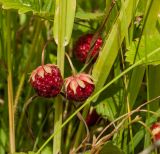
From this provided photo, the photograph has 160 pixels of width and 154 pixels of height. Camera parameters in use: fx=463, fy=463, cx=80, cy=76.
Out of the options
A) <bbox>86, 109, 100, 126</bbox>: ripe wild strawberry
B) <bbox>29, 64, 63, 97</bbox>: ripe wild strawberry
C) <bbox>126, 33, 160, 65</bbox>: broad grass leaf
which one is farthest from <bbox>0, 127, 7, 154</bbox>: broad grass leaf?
<bbox>126, 33, 160, 65</bbox>: broad grass leaf

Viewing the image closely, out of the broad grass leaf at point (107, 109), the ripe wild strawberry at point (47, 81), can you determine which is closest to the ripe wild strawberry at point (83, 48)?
the broad grass leaf at point (107, 109)

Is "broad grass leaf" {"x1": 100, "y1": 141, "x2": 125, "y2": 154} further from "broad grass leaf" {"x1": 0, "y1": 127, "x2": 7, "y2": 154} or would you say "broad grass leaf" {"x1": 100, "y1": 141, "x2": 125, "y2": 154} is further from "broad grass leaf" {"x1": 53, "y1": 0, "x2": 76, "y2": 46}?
"broad grass leaf" {"x1": 0, "y1": 127, "x2": 7, "y2": 154}

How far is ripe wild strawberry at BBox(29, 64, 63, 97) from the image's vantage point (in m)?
0.94

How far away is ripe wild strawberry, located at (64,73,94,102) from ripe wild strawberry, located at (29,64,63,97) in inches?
0.9

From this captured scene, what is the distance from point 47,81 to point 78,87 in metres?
0.07

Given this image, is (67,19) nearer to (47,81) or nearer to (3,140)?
(47,81)

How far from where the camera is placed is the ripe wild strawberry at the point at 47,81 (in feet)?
3.09

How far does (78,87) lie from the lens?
3.16 ft

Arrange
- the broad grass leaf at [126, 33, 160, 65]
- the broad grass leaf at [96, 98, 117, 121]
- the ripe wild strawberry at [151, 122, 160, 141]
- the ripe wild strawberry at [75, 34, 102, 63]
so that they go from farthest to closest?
the ripe wild strawberry at [75, 34, 102, 63] < the broad grass leaf at [96, 98, 117, 121] < the broad grass leaf at [126, 33, 160, 65] < the ripe wild strawberry at [151, 122, 160, 141]

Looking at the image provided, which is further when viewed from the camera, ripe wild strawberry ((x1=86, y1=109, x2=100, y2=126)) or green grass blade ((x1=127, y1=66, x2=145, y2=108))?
ripe wild strawberry ((x1=86, y1=109, x2=100, y2=126))

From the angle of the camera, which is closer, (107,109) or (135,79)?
(135,79)

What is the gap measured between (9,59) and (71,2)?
0.24m

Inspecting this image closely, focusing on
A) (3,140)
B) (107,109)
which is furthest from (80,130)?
(3,140)

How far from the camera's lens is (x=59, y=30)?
3.21 ft
